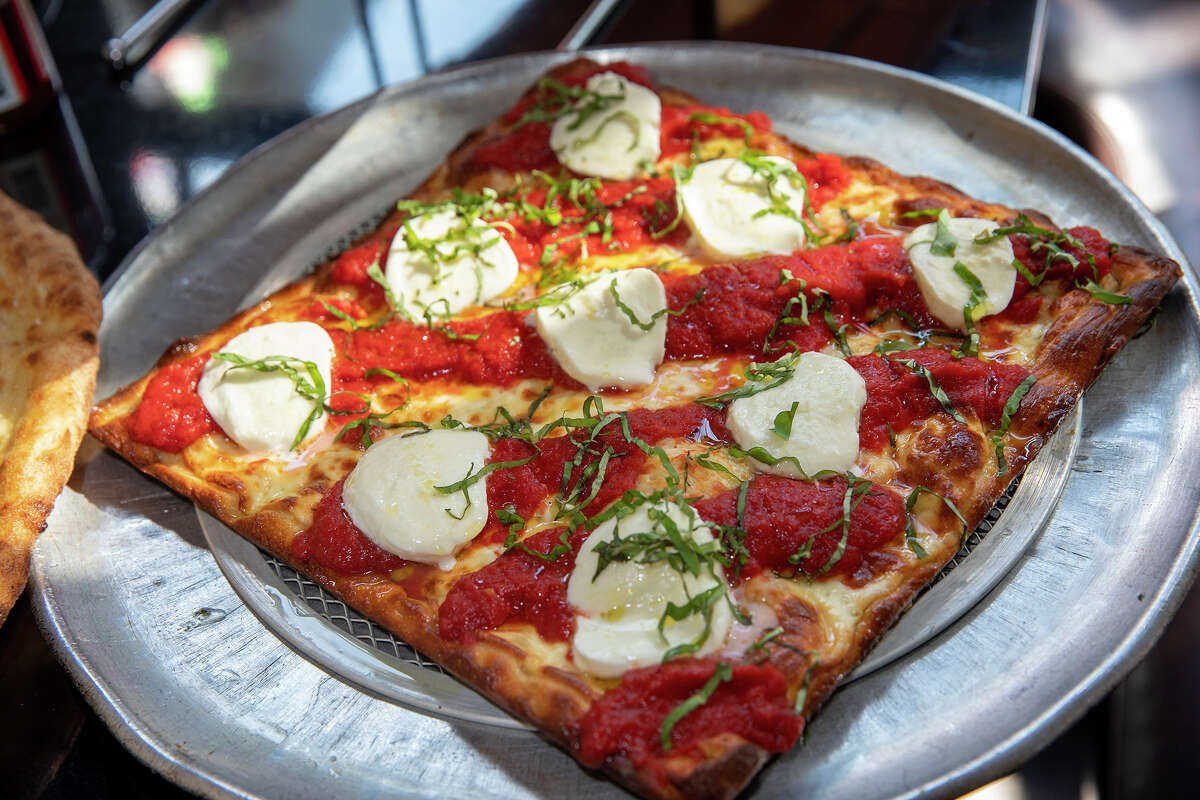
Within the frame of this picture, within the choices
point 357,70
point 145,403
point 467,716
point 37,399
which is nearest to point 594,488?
point 467,716

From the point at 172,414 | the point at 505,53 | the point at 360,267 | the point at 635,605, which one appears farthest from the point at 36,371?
the point at 505,53

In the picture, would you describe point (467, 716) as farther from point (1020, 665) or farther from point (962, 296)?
point (962, 296)

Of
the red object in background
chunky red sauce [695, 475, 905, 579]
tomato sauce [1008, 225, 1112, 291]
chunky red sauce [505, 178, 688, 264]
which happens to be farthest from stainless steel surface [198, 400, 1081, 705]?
the red object in background

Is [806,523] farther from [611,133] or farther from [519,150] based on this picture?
[519,150]

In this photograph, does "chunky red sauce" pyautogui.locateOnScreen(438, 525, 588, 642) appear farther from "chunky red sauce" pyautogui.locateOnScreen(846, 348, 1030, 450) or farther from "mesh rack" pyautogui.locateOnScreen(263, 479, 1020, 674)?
"chunky red sauce" pyautogui.locateOnScreen(846, 348, 1030, 450)

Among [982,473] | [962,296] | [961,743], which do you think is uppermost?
[962,296]

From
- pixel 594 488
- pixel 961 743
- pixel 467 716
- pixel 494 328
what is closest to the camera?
pixel 961 743
